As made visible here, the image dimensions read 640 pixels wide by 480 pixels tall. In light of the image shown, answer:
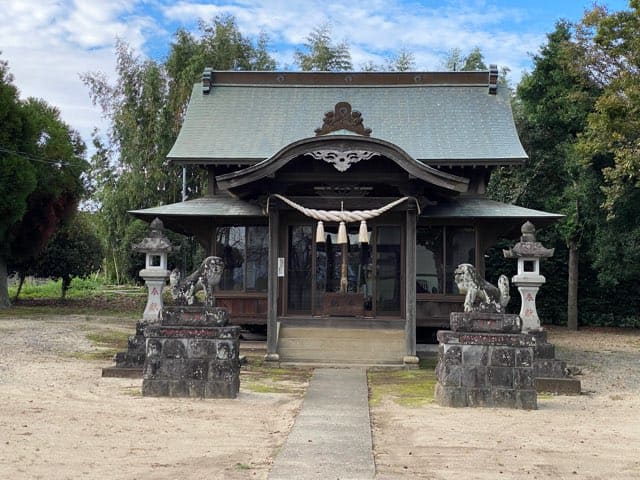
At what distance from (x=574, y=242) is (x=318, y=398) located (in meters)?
16.0

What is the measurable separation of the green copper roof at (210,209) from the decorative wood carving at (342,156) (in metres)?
2.78

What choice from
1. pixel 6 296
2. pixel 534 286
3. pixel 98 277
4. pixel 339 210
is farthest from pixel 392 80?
pixel 98 277

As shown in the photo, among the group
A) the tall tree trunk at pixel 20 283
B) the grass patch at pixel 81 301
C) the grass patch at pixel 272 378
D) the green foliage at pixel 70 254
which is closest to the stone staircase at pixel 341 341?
the grass patch at pixel 272 378

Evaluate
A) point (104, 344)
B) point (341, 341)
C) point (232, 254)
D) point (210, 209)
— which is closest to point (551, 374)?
point (341, 341)

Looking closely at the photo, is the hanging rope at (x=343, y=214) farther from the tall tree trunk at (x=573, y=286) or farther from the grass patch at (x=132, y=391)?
the tall tree trunk at (x=573, y=286)

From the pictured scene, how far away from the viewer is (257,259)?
16344 mm

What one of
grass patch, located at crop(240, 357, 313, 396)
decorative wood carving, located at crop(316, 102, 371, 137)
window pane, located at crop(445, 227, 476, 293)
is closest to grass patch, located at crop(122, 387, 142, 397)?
grass patch, located at crop(240, 357, 313, 396)

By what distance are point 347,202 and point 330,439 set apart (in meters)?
7.40

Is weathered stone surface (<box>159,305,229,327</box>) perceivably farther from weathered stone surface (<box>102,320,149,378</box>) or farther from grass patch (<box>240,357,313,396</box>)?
weathered stone surface (<box>102,320,149,378</box>)

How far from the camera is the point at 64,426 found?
293 inches

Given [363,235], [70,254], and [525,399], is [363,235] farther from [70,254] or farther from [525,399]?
[70,254]

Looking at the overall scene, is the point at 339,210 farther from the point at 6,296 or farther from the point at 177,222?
the point at 6,296

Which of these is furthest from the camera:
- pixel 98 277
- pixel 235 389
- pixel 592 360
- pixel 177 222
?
pixel 98 277

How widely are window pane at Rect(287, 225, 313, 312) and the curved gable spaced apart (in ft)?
7.23
